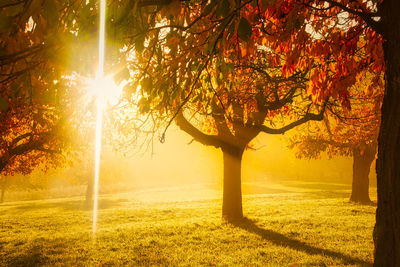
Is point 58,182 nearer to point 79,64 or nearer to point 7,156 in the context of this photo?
point 7,156

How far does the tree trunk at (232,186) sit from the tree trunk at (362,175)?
1157 cm

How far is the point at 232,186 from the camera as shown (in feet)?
41.9

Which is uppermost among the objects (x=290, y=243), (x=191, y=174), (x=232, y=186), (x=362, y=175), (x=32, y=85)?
(x=32, y=85)

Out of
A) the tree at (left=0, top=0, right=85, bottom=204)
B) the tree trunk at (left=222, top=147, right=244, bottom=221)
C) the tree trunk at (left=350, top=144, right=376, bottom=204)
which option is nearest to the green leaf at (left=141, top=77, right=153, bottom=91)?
the tree at (left=0, top=0, right=85, bottom=204)

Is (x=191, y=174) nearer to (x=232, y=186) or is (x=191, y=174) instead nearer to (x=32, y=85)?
(x=232, y=186)

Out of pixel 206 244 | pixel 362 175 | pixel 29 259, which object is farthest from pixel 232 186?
pixel 362 175

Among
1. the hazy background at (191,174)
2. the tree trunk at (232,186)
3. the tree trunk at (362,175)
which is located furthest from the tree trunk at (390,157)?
the hazy background at (191,174)

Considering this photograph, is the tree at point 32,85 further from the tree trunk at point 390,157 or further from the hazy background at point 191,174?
the hazy background at point 191,174

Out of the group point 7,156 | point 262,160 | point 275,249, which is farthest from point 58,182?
point 275,249

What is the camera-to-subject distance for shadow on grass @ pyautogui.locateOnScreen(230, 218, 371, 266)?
7.25 m

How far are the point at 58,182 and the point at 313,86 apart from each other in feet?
270

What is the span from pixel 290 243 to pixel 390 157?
19.5ft

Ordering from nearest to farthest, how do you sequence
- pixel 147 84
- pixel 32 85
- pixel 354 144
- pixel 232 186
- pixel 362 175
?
pixel 147 84, pixel 32 85, pixel 232 186, pixel 354 144, pixel 362 175

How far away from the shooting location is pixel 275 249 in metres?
8.27
